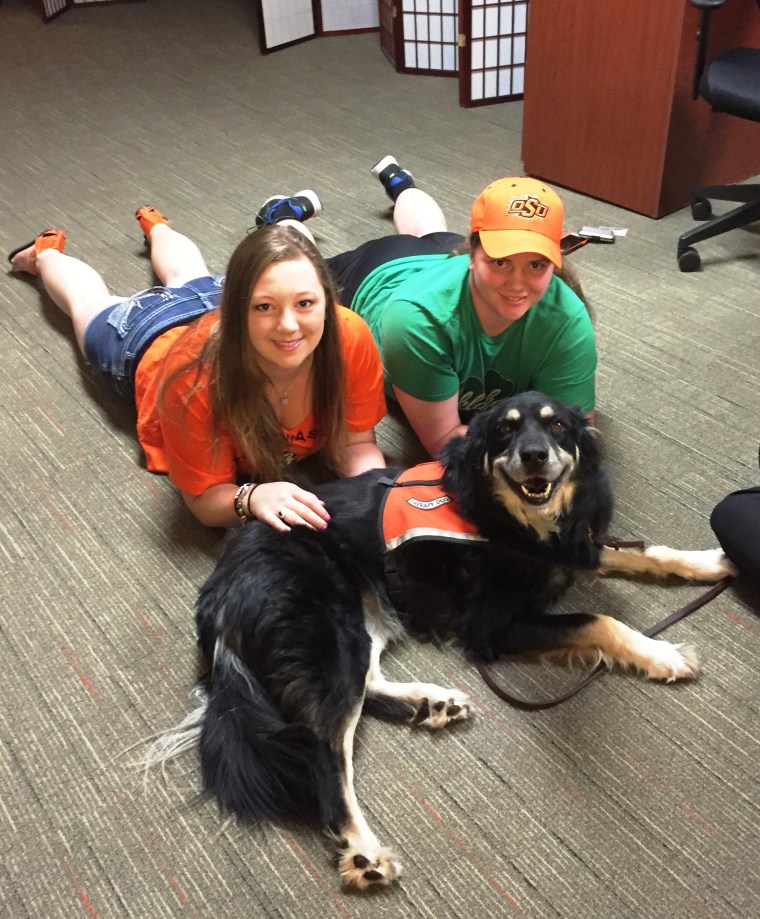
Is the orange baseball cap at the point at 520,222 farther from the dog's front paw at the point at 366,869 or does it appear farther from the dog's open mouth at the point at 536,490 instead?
the dog's front paw at the point at 366,869

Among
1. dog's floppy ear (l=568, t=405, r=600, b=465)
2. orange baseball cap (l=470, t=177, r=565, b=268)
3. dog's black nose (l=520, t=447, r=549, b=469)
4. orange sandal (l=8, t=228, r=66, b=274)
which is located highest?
orange baseball cap (l=470, t=177, r=565, b=268)

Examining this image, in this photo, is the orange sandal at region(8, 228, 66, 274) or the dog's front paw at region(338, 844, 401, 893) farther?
the orange sandal at region(8, 228, 66, 274)

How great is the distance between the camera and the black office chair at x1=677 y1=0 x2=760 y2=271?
2.72 metres

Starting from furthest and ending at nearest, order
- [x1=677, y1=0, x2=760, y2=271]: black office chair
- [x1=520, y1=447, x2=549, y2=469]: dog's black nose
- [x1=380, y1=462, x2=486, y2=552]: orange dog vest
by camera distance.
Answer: [x1=677, y1=0, x2=760, y2=271]: black office chair
[x1=380, y1=462, x2=486, y2=552]: orange dog vest
[x1=520, y1=447, x2=549, y2=469]: dog's black nose

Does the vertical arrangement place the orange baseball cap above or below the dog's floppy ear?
above

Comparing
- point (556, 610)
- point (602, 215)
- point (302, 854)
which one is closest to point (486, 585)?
Answer: point (556, 610)

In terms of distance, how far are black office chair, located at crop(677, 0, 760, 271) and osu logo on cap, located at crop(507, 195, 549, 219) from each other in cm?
131

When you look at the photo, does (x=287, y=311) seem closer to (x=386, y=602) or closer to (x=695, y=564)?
(x=386, y=602)

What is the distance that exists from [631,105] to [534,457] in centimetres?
212

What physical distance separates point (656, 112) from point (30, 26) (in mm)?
4350

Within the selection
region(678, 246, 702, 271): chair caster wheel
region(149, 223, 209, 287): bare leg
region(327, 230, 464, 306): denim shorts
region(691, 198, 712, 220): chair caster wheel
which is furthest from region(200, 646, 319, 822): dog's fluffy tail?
region(691, 198, 712, 220): chair caster wheel

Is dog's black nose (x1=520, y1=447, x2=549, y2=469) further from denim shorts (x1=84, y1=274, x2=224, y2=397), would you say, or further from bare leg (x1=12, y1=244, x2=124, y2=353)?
bare leg (x1=12, y1=244, x2=124, y2=353)

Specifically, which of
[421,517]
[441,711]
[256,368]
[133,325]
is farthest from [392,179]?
[441,711]

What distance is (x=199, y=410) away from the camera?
190 cm
